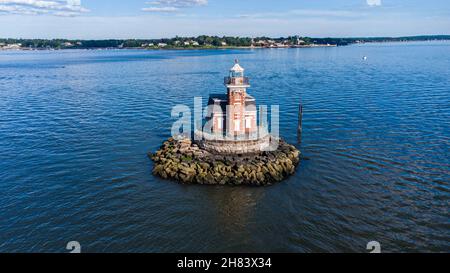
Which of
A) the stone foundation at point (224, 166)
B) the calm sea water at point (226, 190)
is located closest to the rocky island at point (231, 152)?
the stone foundation at point (224, 166)

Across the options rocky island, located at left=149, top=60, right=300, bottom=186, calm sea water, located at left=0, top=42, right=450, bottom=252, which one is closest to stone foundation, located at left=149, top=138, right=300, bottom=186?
rocky island, located at left=149, top=60, right=300, bottom=186

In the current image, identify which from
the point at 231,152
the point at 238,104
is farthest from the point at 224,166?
the point at 238,104

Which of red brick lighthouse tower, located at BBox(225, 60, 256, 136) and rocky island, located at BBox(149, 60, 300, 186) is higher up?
red brick lighthouse tower, located at BBox(225, 60, 256, 136)

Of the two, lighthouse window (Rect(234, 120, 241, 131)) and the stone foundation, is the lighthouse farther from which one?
the stone foundation

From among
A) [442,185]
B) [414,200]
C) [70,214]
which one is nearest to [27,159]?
[70,214]

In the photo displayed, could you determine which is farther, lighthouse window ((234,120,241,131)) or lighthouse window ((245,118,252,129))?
lighthouse window ((245,118,252,129))

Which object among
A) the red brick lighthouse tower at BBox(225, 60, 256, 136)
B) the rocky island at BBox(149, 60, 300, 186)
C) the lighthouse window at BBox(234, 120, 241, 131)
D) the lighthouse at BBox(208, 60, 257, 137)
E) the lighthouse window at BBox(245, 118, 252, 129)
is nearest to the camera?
the rocky island at BBox(149, 60, 300, 186)

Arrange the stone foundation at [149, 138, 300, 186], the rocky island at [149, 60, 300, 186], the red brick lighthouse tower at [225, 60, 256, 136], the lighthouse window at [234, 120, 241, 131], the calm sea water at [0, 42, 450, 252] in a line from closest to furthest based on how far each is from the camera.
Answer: the calm sea water at [0, 42, 450, 252], the stone foundation at [149, 138, 300, 186], the rocky island at [149, 60, 300, 186], the red brick lighthouse tower at [225, 60, 256, 136], the lighthouse window at [234, 120, 241, 131]
